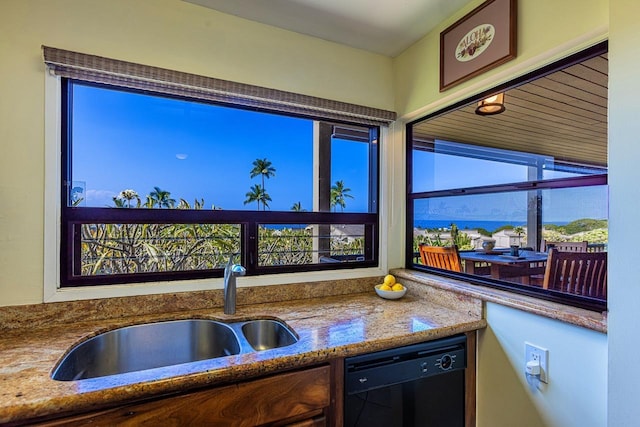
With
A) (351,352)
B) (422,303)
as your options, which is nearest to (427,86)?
(422,303)

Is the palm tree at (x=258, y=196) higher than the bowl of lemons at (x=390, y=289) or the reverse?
higher

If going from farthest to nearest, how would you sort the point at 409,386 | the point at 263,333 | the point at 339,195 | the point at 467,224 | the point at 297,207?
the point at 339,195 < the point at 297,207 < the point at 467,224 < the point at 263,333 < the point at 409,386

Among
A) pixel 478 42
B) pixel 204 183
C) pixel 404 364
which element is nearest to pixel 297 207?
pixel 204 183

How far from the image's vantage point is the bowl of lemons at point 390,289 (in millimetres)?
1886

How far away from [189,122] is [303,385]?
138 cm

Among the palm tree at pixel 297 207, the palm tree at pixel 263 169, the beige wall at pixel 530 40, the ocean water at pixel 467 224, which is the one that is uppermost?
the beige wall at pixel 530 40

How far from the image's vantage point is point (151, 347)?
1479 mm

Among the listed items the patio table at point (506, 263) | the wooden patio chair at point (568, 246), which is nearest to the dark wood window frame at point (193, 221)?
the patio table at point (506, 263)

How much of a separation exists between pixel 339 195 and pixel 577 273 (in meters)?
1.25

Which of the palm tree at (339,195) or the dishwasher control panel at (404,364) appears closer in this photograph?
the dishwasher control panel at (404,364)

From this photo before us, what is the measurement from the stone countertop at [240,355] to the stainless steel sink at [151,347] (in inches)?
1.6

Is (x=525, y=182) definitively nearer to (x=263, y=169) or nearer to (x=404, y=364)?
(x=404, y=364)

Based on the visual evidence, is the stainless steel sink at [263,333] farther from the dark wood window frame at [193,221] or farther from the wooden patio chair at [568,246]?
the wooden patio chair at [568,246]

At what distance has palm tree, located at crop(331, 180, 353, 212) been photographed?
210cm
